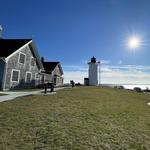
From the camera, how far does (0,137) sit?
207 inches

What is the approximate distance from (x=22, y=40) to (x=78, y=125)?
20.2m

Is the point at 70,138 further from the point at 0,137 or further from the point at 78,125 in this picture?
the point at 0,137

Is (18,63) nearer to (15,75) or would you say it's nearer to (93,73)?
(15,75)

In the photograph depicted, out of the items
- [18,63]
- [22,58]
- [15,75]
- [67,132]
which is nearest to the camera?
[67,132]

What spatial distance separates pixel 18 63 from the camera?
2253 cm

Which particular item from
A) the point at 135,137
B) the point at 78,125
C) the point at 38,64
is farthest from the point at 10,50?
the point at 135,137

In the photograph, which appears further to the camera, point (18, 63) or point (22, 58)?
point (22, 58)

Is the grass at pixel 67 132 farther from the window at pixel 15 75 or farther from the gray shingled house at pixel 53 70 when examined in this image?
the gray shingled house at pixel 53 70

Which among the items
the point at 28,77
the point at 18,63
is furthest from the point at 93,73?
the point at 18,63

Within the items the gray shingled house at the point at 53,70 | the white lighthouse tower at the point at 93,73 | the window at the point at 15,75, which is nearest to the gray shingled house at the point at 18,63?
the window at the point at 15,75

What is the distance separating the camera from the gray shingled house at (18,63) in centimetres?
1995

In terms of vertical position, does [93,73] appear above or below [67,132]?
above

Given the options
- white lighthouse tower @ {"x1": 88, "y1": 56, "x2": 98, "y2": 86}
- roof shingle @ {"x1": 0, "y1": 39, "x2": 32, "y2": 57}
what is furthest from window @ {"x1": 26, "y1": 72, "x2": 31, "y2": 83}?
white lighthouse tower @ {"x1": 88, "y1": 56, "x2": 98, "y2": 86}

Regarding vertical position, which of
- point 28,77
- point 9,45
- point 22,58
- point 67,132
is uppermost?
point 9,45
